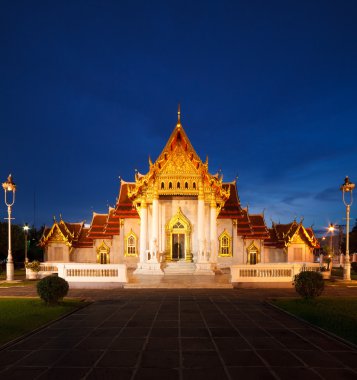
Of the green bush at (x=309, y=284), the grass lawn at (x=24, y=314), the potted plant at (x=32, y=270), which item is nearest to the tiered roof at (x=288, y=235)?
the green bush at (x=309, y=284)

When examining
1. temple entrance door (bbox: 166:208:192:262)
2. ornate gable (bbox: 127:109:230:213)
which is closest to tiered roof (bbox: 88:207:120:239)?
temple entrance door (bbox: 166:208:192:262)

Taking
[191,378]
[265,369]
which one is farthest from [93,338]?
[265,369]

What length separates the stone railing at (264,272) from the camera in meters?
22.1

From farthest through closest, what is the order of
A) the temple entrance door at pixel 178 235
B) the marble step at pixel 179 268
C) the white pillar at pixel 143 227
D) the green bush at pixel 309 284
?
the temple entrance door at pixel 178 235, the marble step at pixel 179 268, the white pillar at pixel 143 227, the green bush at pixel 309 284

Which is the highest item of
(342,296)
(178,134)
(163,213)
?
(178,134)

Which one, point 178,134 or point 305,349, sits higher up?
point 178,134

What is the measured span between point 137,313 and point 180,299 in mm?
3895

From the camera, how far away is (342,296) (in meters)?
18.1

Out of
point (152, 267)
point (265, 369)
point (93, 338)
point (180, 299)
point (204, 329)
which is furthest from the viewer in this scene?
point (152, 267)

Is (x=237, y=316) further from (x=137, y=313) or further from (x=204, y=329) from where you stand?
(x=137, y=313)

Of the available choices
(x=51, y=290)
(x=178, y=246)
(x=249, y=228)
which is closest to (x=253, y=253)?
(x=249, y=228)

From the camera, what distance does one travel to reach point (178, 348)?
29.2ft

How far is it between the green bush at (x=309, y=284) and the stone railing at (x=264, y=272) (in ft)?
20.6

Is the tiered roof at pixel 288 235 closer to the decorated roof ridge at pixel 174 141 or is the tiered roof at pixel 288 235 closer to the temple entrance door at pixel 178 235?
the temple entrance door at pixel 178 235
